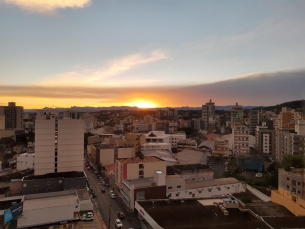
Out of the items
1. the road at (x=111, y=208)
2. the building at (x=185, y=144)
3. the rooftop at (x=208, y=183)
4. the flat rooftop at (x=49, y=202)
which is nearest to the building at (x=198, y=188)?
the rooftop at (x=208, y=183)

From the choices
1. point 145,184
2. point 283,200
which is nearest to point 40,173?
point 145,184

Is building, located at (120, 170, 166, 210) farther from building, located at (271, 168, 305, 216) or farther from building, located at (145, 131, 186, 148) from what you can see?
building, located at (145, 131, 186, 148)

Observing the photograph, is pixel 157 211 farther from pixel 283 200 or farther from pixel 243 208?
pixel 283 200

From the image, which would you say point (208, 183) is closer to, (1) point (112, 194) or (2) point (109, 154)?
(1) point (112, 194)

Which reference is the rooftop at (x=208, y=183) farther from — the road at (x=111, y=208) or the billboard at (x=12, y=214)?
the billboard at (x=12, y=214)

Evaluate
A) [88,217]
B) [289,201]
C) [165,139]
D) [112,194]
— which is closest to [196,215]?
[289,201]

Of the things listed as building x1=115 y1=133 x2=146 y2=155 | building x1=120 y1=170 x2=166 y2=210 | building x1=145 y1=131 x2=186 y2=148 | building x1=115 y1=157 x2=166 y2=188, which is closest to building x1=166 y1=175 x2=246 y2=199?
building x1=120 y1=170 x2=166 y2=210
